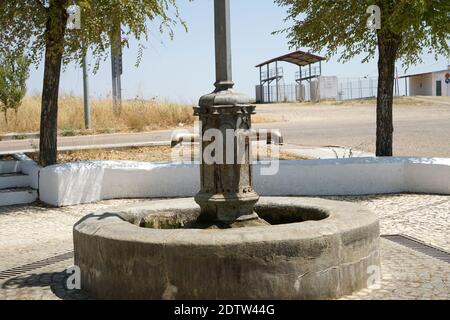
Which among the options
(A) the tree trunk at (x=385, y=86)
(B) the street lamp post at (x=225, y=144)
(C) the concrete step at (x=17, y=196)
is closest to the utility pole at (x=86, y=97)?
(C) the concrete step at (x=17, y=196)

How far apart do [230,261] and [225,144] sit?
1.22 m

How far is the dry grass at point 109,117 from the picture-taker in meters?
24.3

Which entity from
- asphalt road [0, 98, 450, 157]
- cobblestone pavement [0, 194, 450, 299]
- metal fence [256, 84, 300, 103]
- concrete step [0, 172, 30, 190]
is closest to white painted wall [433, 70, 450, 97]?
metal fence [256, 84, 300, 103]

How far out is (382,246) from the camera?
7082 mm

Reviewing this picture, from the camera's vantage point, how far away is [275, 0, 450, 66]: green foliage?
10.6 m

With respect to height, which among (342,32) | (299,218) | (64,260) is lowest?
(64,260)

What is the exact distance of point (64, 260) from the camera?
6938 millimetres

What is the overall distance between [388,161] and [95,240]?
716cm

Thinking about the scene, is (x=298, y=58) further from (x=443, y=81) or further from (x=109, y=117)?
(x=109, y=117)

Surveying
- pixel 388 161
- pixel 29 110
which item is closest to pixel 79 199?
pixel 388 161

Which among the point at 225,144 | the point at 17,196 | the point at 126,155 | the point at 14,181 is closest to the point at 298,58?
the point at 126,155

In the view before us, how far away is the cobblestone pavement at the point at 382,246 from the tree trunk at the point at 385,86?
166 cm
